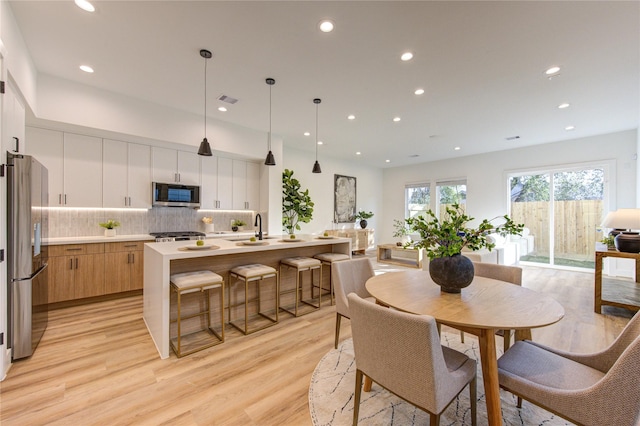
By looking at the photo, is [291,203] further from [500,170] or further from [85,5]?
[500,170]

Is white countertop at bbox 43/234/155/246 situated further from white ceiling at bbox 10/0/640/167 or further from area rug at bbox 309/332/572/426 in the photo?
area rug at bbox 309/332/572/426

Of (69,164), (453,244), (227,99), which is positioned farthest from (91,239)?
(453,244)

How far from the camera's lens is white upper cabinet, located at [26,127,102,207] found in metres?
3.51

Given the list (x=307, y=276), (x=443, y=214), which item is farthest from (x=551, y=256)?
(x=307, y=276)

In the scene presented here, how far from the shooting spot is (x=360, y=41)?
2.55 m

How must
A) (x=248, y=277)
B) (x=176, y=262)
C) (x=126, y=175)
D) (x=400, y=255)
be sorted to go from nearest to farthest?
(x=176, y=262) → (x=248, y=277) → (x=126, y=175) → (x=400, y=255)

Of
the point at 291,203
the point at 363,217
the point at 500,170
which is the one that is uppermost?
the point at 500,170

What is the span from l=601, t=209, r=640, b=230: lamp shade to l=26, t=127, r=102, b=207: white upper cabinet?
7135 millimetres

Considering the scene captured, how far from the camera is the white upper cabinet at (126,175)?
3.97 m

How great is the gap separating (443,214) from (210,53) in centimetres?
759

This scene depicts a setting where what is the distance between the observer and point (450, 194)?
790 centimetres

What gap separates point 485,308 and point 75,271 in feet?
15.2

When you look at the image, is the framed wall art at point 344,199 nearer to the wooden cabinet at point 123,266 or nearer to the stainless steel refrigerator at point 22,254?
the wooden cabinet at point 123,266

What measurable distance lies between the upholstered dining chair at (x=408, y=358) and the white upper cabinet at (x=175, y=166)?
431 centimetres
